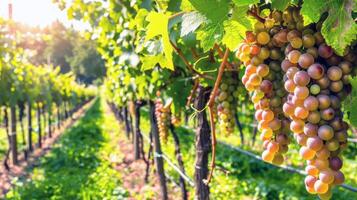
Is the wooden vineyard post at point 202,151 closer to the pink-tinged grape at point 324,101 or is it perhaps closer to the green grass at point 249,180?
the green grass at point 249,180

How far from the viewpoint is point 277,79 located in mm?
1477

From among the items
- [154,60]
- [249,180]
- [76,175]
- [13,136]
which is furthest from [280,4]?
[13,136]

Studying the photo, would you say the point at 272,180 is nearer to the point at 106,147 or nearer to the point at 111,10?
the point at 111,10

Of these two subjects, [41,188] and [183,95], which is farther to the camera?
[41,188]

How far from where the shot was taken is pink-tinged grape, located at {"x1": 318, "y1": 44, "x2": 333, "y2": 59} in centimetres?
129

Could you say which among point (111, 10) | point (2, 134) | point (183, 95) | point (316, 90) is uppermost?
point (111, 10)

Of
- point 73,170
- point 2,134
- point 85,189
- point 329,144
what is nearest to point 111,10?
point 329,144

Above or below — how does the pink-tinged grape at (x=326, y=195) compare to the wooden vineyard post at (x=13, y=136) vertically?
above

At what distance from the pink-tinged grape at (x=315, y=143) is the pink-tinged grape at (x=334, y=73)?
0.18 meters

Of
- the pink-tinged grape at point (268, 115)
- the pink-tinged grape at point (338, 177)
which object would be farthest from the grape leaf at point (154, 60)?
the pink-tinged grape at point (338, 177)

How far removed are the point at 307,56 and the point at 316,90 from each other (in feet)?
0.35

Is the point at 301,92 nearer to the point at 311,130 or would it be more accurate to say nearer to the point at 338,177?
the point at 311,130

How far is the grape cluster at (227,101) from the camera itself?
2727 millimetres

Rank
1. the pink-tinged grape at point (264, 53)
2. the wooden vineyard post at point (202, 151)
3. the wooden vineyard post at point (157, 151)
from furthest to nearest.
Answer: the wooden vineyard post at point (157, 151)
the wooden vineyard post at point (202, 151)
the pink-tinged grape at point (264, 53)
